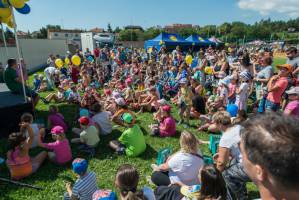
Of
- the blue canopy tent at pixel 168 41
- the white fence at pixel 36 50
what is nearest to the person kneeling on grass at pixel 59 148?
the white fence at pixel 36 50

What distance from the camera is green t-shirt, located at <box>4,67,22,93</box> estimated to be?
7402 millimetres

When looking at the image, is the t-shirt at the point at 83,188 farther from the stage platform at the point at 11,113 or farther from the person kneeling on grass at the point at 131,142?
the stage platform at the point at 11,113

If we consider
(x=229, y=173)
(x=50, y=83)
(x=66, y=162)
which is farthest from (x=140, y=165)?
(x=50, y=83)

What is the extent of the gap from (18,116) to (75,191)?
4032mm

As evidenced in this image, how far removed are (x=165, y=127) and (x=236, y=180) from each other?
10.4 ft

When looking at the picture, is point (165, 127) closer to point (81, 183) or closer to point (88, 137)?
point (88, 137)

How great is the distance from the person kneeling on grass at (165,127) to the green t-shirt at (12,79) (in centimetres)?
438

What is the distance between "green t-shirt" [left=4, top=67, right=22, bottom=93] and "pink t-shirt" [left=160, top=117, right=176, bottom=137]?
15.1ft

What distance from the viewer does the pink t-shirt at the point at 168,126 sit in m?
6.55

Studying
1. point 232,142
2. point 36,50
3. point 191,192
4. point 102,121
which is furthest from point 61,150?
point 36,50

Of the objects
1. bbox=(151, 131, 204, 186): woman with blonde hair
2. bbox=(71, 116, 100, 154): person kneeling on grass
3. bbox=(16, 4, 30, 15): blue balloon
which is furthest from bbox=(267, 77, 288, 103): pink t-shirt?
bbox=(16, 4, 30, 15): blue balloon

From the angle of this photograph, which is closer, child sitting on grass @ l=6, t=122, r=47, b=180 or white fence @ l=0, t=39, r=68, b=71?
child sitting on grass @ l=6, t=122, r=47, b=180

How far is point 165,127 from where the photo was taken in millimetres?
6570

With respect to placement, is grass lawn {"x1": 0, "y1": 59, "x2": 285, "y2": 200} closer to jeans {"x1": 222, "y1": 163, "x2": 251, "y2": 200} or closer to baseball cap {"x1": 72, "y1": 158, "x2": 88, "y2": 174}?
jeans {"x1": 222, "y1": 163, "x2": 251, "y2": 200}
